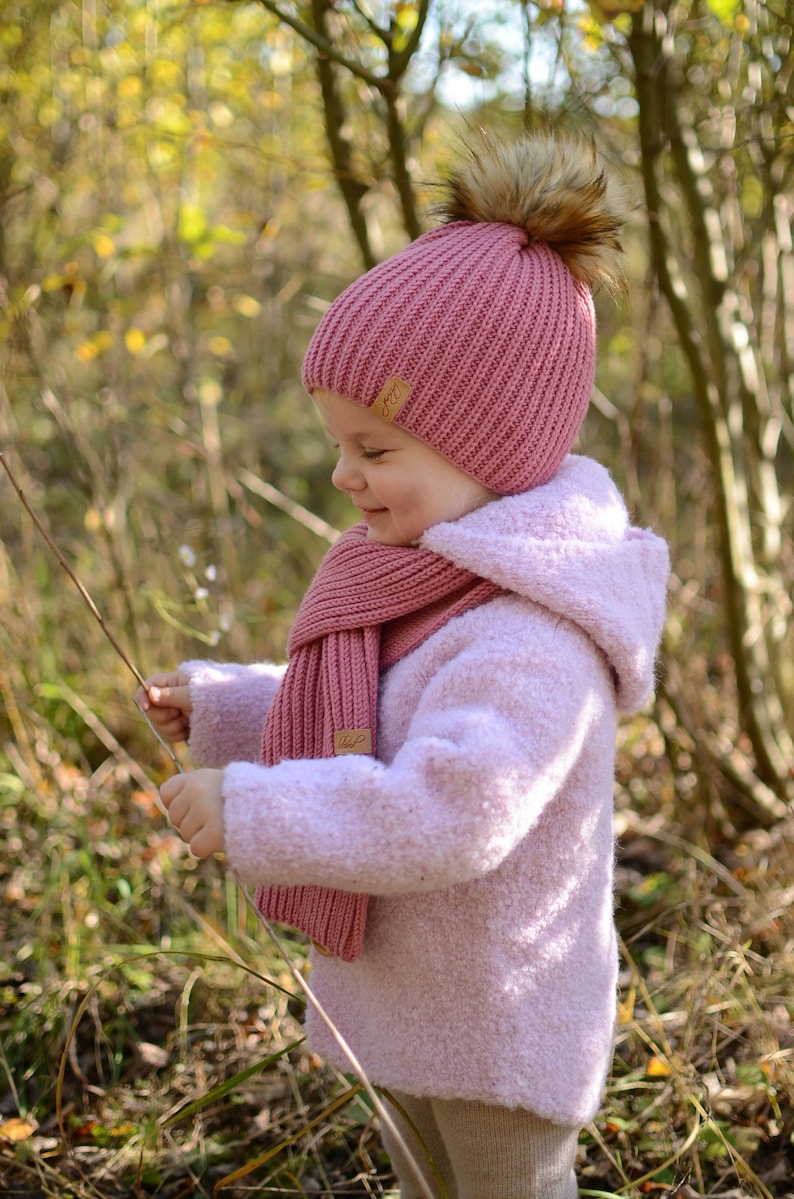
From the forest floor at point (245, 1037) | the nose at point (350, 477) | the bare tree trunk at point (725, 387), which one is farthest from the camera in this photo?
the bare tree trunk at point (725, 387)

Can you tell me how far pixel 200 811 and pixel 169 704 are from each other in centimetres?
49

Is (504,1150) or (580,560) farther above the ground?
(580,560)

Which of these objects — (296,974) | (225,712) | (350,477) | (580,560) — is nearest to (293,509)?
(225,712)

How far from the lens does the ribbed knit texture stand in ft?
4.36

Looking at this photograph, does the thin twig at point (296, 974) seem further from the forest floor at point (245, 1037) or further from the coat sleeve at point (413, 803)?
the forest floor at point (245, 1037)

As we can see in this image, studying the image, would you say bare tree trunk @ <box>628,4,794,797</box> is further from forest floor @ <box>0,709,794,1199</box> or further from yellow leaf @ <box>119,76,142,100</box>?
yellow leaf @ <box>119,76,142,100</box>

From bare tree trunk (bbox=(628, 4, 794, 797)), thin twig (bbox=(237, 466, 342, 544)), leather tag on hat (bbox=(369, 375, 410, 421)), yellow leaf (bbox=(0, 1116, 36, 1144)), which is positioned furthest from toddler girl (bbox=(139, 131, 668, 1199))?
thin twig (bbox=(237, 466, 342, 544))

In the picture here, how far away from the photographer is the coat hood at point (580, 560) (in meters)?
1.28

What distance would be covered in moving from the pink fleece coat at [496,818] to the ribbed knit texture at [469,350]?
0.08 m

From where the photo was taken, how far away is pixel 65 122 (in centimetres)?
372

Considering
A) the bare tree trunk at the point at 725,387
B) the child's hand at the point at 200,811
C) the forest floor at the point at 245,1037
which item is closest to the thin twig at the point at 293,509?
the forest floor at the point at 245,1037

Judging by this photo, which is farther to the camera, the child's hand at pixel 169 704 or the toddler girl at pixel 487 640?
the child's hand at pixel 169 704

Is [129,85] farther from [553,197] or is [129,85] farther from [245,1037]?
[245,1037]

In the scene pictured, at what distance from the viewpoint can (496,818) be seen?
1.17 m
